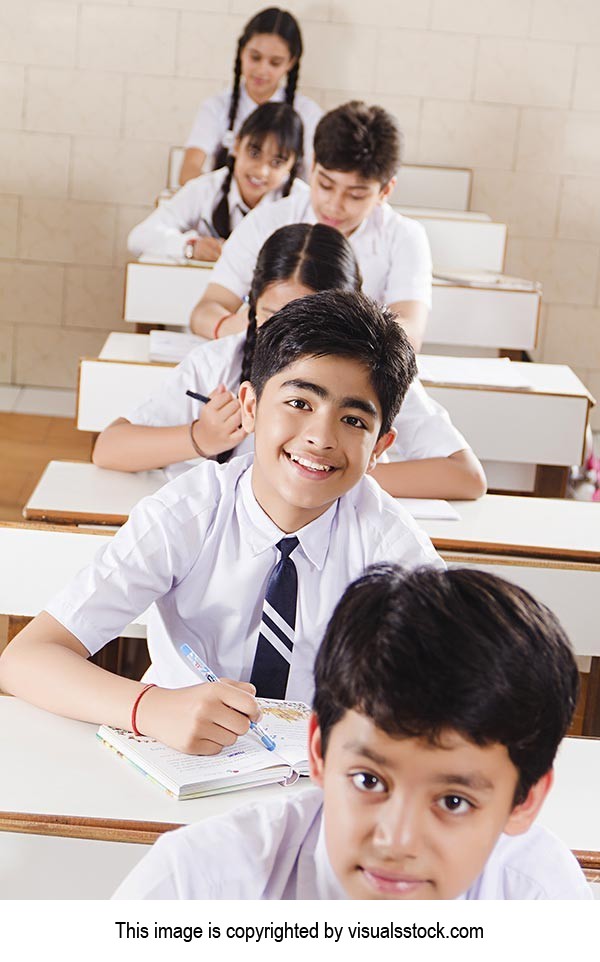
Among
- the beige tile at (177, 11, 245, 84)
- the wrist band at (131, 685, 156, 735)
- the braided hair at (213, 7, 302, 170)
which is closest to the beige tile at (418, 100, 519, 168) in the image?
the braided hair at (213, 7, 302, 170)

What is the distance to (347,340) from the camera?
64.6 inches

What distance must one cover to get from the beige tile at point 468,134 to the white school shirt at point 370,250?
200 cm

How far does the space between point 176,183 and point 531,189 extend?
4.92ft

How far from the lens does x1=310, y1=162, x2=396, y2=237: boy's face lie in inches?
128

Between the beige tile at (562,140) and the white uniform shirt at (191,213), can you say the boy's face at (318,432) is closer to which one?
the white uniform shirt at (191,213)

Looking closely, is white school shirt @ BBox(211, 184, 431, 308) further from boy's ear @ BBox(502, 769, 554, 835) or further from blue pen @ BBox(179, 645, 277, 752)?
boy's ear @ BBox(502, 769, 554, 835)

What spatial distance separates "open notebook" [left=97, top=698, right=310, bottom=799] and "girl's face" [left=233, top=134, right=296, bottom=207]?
2934 mm

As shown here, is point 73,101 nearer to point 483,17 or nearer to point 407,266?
point 483,17

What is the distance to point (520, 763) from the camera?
961 mm

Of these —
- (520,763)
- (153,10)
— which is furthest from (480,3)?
(520,763)

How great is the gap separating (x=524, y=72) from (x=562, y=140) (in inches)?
12.7

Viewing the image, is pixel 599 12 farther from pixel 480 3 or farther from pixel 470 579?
pixel 470 579

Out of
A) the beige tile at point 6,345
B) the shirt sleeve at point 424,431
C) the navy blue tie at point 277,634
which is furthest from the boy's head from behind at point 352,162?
the beige tile at point 6,345

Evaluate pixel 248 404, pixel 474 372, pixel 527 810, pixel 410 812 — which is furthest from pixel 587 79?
pixel 410 812
